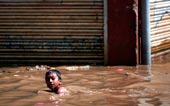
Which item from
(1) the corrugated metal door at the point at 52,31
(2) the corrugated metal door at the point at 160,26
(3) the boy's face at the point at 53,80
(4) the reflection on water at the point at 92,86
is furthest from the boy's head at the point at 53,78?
(2) the corrugated metal door at the point at 160,26

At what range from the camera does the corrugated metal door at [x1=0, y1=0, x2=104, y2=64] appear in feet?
31.8

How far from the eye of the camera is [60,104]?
6316 millimetres

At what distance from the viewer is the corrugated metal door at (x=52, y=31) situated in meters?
9.68

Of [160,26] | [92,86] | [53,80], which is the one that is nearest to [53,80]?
[53,80]

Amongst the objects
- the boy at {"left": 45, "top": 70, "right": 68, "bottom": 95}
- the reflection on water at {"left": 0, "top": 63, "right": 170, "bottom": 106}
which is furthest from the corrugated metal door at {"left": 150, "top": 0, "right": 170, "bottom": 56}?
the boy at {"left": 45, "top": 70, "right": 68, "bottom": 95}

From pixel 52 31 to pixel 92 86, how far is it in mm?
2573

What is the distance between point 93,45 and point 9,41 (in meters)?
1.83

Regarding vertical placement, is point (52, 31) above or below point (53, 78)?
above

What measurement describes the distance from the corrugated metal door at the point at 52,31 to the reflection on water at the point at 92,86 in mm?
461

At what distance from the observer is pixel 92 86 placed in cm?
759

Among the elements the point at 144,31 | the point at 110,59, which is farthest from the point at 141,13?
the point at 110,59

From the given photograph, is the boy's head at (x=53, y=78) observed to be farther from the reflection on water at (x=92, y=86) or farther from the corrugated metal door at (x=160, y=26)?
the corrugated metal door at (x=160, y=26)

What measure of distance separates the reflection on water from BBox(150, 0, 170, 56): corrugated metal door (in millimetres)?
641

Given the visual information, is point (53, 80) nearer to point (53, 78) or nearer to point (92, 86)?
point (53, 78)
